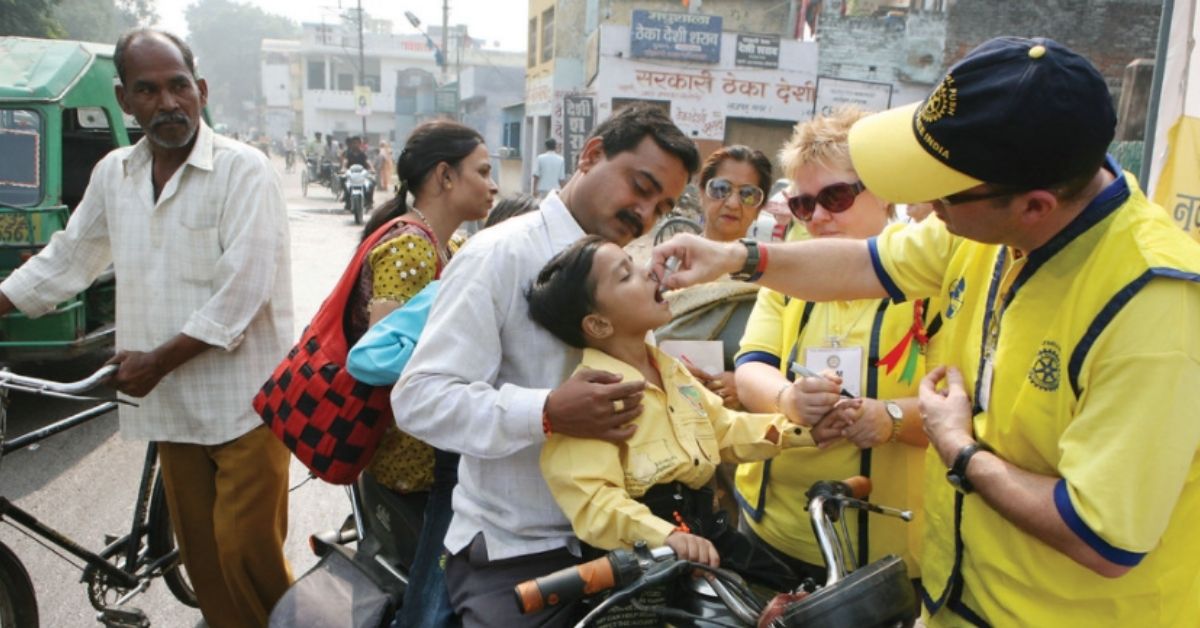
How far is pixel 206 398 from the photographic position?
2.92 meters

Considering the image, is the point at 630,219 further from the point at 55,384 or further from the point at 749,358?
the point at 55,384

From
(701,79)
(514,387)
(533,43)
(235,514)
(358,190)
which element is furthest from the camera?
(533,43)

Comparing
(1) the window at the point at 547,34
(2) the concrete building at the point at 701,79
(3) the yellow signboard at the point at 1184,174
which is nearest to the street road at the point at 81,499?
(3) the yellow signboard at the point at 1184,174

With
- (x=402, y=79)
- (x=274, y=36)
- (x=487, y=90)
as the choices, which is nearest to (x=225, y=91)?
(x=274, y=36)

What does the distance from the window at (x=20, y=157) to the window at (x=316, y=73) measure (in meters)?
60.3

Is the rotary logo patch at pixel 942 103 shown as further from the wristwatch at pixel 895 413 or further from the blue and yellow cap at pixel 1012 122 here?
the wristwatch at pixel 895 413

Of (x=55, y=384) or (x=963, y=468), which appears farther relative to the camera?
(x=55, y=384)

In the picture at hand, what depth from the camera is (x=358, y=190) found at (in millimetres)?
20734

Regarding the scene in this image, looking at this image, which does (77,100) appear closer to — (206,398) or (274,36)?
(206,398)

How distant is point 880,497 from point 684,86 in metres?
21.1

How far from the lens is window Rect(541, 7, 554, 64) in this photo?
31109 millimetres

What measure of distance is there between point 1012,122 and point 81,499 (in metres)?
5.35

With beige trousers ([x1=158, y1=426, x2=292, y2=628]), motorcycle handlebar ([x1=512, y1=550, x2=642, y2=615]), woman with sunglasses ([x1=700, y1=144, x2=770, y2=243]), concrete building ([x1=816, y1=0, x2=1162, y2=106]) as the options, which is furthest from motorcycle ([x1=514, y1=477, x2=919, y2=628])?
concrete building ([x1=816, y1=0, x2=1162, y2=106])

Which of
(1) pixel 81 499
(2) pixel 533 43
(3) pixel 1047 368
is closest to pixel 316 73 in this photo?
(2) pixel 533 43
